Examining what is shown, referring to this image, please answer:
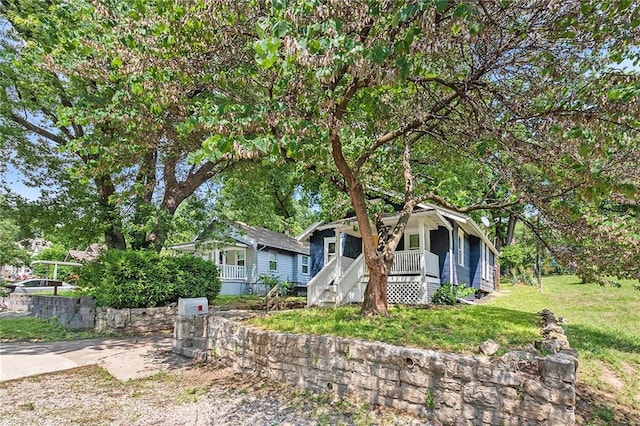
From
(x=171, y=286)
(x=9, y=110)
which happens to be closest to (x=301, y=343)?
(x=171, y=286)

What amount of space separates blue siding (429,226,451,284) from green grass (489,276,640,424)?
260cm

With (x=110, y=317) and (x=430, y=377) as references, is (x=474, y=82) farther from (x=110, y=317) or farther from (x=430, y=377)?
(x=110, y=317)

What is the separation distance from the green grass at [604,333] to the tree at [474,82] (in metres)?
2.77

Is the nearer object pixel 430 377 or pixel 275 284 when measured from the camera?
pixel 430 377

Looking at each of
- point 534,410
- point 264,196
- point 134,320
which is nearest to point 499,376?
point 534,410

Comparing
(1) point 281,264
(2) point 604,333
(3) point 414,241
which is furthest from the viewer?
(1) point 281,264

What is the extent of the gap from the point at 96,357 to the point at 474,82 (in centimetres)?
825

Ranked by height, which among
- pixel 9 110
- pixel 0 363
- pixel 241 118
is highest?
pixel 9 110

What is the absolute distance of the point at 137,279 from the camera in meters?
9.99

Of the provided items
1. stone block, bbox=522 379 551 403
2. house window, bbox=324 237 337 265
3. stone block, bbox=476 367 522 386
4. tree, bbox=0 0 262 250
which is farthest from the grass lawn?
house window, bbox=324 237 337 265

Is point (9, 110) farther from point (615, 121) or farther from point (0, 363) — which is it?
point (615, 121)

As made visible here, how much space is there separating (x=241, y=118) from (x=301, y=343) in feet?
10.3

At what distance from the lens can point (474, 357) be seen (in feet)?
13.1

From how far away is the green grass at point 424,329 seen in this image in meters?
4.82
